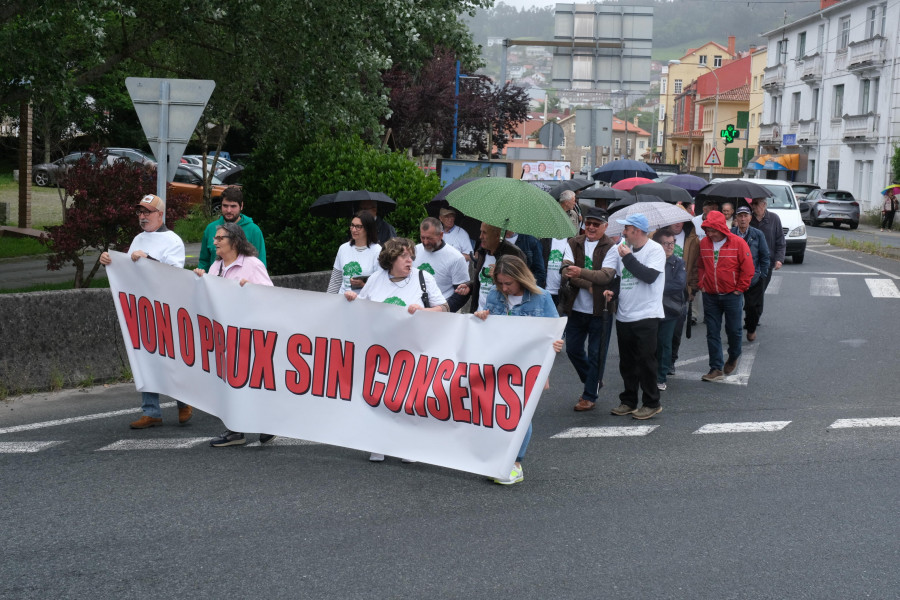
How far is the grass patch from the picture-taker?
61.8ft

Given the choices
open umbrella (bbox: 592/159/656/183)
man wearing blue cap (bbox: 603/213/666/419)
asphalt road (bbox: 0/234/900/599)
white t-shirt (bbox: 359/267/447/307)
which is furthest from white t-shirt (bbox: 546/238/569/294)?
open umbrella (bbox: 592/159/656/183)

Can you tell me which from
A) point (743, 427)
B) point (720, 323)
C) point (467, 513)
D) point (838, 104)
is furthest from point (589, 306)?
point (838, 104)

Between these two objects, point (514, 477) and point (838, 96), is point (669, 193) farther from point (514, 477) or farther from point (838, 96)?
point (838, 96)

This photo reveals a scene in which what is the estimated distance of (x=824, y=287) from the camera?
64.2ft

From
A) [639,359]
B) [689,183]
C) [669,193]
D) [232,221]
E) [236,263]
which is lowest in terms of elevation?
[639,359]

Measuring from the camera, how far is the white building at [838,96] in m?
52.0

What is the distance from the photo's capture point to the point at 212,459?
7.06m

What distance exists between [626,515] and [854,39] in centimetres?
5645

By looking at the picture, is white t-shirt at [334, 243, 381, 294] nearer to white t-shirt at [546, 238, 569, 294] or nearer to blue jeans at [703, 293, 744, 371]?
white t-shirt at [546, 238, 569, 294]

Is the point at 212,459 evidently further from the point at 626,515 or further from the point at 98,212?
the point at 98,212

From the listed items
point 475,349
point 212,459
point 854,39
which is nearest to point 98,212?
point 212,459

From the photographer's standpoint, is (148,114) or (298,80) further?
(298,80)

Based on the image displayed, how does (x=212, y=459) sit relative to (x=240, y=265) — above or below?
below

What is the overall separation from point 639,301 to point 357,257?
2.27 m
